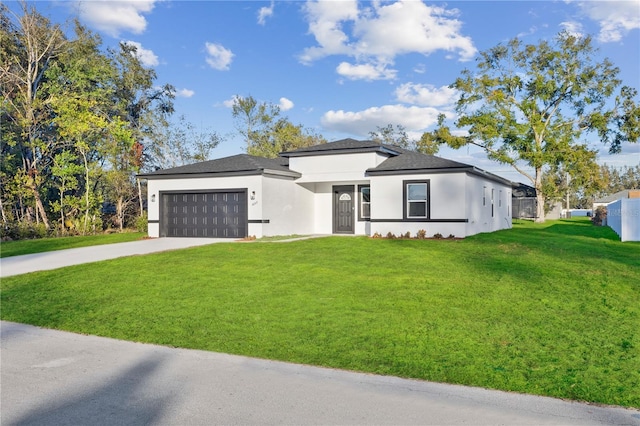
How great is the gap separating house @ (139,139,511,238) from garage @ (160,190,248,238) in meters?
0.04

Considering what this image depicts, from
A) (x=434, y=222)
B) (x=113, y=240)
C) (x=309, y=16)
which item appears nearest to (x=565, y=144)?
(x=434, y=222)

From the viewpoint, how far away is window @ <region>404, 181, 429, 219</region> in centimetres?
1895

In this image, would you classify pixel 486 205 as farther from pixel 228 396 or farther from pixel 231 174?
pixel 228 396

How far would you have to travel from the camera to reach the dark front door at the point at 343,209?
2219 cm

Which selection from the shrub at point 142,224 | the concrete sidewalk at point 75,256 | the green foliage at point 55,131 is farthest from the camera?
the shrub at point 142,224

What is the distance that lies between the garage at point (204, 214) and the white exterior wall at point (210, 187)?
8.4 inches

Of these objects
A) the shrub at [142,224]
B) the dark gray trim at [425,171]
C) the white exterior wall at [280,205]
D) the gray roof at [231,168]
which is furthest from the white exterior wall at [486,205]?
the shrub at [142,224]

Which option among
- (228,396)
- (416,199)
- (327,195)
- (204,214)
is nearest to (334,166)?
(327,195)

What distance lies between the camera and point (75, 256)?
1481 cm

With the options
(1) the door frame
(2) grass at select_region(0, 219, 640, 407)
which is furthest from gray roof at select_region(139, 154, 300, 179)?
(2) grass at select_region(0, 219, 640, 407)

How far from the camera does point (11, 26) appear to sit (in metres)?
24.8

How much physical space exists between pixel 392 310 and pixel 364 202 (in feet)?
47.5

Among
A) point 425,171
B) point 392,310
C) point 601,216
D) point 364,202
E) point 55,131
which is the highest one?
point 55,131

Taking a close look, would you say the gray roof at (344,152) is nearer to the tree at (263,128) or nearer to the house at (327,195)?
the house at (327,195)
